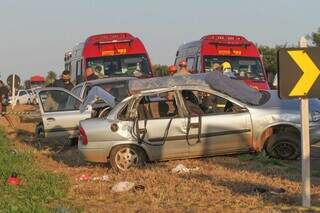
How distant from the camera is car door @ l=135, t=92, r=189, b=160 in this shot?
38.1 feet

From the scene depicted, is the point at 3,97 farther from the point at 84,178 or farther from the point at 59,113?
the point at 84,178

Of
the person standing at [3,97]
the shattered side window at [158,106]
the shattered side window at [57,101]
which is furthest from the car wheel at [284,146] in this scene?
the person standing at [3,97]

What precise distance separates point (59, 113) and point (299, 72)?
8.35 m

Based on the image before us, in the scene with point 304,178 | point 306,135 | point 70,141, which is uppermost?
point 306,135

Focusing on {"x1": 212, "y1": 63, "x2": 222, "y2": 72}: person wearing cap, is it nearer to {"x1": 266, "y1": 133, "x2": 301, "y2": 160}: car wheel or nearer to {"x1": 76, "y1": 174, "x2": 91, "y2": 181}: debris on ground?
{"x1": 266, "y1": 133, "x2": 301, "y2": 160}: car wheel

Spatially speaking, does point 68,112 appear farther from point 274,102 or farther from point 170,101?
point 274,102

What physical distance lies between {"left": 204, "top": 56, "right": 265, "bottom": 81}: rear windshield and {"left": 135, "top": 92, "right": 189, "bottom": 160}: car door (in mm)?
8428

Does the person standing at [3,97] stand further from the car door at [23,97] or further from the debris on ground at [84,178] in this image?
the car door at [23,97]

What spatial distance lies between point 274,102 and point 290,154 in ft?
3.07

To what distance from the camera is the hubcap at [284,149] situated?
11.8 metres

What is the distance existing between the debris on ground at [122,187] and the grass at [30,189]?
2.29ft

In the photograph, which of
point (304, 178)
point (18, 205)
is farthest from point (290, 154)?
point (18, 205)

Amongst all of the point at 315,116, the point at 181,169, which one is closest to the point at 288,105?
the point at 315,116

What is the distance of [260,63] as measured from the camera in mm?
20438
